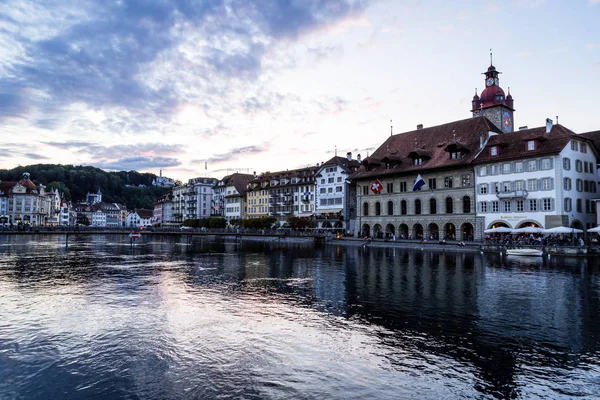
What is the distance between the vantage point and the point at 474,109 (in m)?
89.7

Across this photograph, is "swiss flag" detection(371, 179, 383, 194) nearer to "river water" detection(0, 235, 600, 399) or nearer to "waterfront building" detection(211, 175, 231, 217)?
"river water" detection(0, 235, 600, 399)

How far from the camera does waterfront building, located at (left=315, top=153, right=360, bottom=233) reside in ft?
321

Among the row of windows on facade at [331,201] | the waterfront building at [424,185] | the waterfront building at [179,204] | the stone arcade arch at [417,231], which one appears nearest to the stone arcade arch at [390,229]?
the waterfront building at [424,185]

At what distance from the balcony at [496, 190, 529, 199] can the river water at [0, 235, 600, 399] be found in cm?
2992

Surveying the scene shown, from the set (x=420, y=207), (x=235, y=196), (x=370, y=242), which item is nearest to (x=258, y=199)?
(x=235, y=196)

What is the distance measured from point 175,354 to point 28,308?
11.7m

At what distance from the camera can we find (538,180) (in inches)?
2233

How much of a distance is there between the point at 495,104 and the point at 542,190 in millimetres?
27919

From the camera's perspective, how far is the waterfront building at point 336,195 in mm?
97938

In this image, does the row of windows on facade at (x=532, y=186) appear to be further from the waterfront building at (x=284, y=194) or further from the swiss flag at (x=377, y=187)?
the waterfront building at (x=284, y=194)

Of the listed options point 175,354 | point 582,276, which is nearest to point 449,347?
point 175,354

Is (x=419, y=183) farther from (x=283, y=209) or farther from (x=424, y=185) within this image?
(x=283, y=209)

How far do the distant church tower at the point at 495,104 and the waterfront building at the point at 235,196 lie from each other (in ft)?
250

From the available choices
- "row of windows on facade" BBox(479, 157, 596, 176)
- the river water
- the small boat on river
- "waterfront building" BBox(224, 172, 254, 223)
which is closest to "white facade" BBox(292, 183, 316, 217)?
"waterfront building" BBox(224, 172, 254, 223)
